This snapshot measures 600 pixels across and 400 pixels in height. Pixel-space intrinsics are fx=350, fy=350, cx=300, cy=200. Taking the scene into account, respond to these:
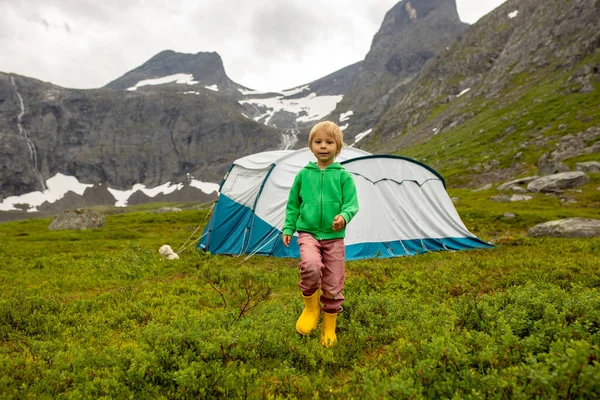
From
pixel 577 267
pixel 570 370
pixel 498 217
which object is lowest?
pixel 498 217

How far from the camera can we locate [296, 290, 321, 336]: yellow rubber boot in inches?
225

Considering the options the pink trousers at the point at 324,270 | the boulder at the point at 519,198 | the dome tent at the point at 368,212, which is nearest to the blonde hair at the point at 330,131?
the pink trousers at the point at 324,270

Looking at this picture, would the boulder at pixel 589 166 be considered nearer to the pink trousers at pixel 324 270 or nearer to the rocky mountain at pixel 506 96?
the rocky mountain at pixel 506 96

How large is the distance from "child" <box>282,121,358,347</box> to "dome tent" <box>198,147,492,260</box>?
25.8ft

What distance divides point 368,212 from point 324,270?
350 inches

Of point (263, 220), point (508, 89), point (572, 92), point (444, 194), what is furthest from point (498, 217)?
point (508, 89)

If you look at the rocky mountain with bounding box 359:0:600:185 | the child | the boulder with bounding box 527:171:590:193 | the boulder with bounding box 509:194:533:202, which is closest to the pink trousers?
the child

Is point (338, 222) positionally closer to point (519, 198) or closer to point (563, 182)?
point (519, 198)

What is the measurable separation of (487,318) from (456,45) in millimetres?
169018

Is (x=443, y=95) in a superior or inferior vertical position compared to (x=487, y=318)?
superior

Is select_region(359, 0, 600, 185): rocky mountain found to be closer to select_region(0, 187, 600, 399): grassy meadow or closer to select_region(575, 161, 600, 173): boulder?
select_region(575, 161, 600, 173): boulder

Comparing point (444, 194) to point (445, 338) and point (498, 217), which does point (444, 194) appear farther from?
point (445, 338)

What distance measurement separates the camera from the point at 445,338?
177 inches

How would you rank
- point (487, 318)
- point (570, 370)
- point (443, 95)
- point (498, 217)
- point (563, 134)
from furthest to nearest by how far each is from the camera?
point (443, 95) < point (563, 134) < point (498, 217) < point (487, 318) < point (570, 370)
